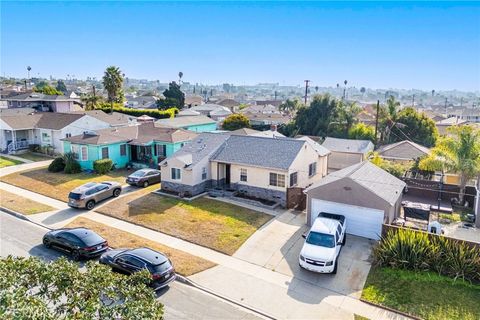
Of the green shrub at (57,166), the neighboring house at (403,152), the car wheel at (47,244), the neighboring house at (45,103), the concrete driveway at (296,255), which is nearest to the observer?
the concrete driveway at (296,255)

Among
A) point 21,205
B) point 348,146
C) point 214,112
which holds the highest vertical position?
point 214,112

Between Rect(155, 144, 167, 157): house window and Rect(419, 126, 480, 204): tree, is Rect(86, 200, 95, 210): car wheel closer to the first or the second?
Rect(155, 144, 167, 157): house window

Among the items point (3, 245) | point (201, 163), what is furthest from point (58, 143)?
point (3, 245)

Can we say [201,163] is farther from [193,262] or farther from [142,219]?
[193,262]

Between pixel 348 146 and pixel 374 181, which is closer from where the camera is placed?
pixel 374 181

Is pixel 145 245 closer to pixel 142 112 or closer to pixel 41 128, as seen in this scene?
pixel 41 128

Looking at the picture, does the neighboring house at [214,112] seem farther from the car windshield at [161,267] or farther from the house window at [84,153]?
the car windshield at [161,267]

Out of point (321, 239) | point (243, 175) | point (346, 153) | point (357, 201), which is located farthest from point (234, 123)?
point (321, 239)

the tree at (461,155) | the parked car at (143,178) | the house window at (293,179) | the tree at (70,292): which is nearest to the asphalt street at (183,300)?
the tree at (70,292)
